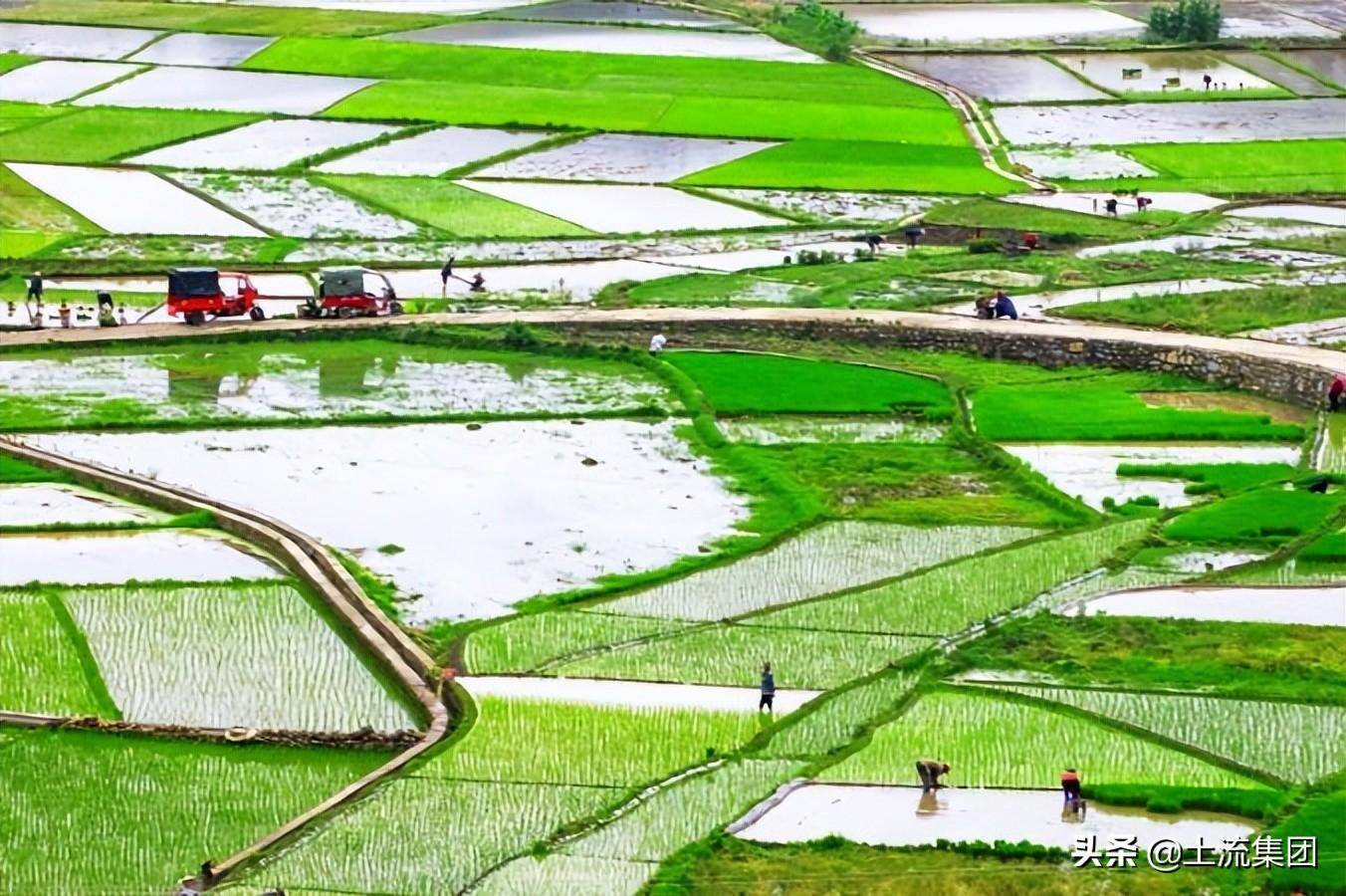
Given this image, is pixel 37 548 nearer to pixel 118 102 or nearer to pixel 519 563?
pixel 519 563

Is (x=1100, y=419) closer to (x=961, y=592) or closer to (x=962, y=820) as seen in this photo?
(x=961, y=592)

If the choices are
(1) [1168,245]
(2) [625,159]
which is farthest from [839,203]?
(1) [1168,245]

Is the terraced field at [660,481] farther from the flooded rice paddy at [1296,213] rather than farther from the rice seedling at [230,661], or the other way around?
the flooded rice paddy at [1296,213]

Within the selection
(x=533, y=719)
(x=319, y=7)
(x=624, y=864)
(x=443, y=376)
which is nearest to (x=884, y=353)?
(x=443, y=376)

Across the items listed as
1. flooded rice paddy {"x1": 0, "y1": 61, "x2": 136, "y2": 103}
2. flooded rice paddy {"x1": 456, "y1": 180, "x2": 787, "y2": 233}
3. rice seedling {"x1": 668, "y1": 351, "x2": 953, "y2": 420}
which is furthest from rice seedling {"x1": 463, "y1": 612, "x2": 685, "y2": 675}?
flooded rice paddy {"x1": 0, "y1": 61, "x2": 136, "y2": 103}

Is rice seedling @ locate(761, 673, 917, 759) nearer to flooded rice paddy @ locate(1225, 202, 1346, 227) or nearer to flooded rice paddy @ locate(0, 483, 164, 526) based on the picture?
flooded rice paddy @ locate(0, 483, 164, 526)
